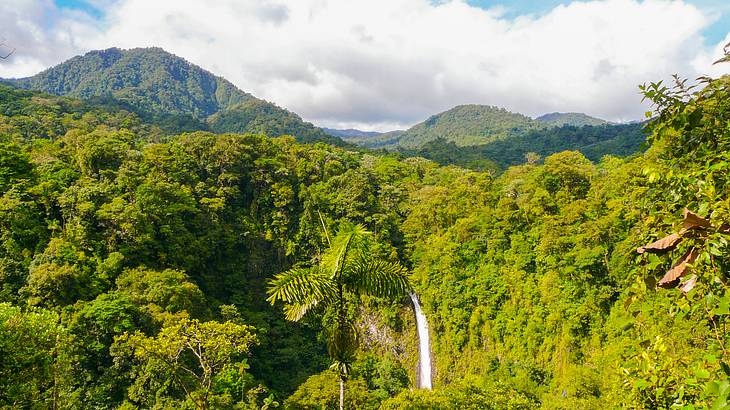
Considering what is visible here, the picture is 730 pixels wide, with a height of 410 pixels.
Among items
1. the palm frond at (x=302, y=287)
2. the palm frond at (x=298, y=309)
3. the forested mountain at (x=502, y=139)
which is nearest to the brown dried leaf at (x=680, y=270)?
the palm frond at (x=302, y=287)

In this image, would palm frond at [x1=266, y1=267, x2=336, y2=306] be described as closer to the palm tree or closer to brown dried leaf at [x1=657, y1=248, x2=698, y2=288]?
the palm tree

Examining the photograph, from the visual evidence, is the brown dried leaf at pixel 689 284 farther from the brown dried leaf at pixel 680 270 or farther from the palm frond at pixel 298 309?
the palm frond at pixel 298 309

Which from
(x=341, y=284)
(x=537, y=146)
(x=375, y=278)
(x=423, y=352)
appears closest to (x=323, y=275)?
(x=341, y=284)

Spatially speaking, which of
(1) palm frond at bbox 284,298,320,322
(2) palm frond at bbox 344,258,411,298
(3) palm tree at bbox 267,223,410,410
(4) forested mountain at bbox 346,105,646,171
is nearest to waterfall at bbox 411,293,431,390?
(4) forested mountain at bbox 346,105,646,171

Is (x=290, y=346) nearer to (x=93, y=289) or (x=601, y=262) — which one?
(x=93, y=289)

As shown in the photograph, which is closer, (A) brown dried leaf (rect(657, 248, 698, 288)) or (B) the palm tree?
(A) brown dried leaf (rect(657, 248, 698, 288))

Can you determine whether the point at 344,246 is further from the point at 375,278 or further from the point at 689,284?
the point at 689,284

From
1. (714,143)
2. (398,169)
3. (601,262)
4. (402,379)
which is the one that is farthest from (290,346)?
(714,143)
